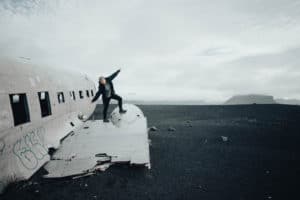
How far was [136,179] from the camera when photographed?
25.0ft

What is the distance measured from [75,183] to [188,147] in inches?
243

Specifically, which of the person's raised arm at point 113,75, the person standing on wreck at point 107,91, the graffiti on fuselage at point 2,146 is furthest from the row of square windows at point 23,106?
the person's raised arm at point 113,75

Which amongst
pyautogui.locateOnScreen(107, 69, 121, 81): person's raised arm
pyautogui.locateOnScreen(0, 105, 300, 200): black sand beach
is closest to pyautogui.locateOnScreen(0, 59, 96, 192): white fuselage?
pyautogui.locateOnScreen(0, 105, 300, 200): black sand beach

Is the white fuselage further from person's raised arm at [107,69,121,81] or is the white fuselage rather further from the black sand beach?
person's raised arm at [107,69,121,81]

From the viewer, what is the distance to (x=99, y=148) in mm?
→ 8469

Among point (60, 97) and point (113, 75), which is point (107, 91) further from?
point (60, 97)

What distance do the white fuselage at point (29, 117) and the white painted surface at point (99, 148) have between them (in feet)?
1.69

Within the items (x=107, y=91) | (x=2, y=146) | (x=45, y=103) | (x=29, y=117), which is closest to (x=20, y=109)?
(x=29, y=117)

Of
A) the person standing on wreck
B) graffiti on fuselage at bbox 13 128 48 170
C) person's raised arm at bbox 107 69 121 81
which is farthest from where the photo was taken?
person's raised arm at bbox 107 69 121 81

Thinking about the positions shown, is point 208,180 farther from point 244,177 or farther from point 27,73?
point 27,73

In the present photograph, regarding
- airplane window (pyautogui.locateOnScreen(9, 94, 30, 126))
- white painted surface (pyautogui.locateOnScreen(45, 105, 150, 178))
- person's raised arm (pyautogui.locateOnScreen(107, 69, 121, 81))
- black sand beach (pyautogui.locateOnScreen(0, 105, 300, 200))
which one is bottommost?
black sand beach (pyautogui.locateOnScreen(0, 105, 300, 200))

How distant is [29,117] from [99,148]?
8.55 ft

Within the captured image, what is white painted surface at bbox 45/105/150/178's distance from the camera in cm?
755

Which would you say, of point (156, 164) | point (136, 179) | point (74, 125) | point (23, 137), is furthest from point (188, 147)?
point (23, 137)
